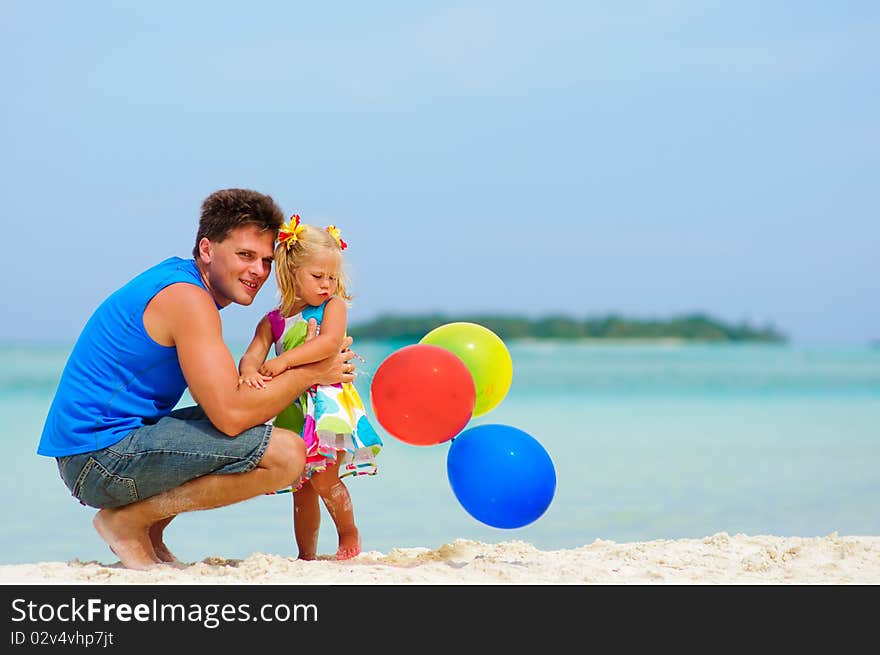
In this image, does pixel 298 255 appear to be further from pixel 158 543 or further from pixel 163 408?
pixel 158 543

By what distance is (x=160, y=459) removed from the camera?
12.4ft

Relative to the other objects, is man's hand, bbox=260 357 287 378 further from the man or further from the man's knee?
the man's knee

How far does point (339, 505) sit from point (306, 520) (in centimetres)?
19

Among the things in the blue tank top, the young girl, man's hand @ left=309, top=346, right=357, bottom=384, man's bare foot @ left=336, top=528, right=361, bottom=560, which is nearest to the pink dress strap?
the young girl

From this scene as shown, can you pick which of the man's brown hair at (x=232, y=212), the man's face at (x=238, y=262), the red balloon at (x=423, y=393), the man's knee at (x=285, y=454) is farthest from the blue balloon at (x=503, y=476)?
the man's brown hair at (x=232, y=212)

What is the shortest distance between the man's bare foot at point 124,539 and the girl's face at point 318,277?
1.11 m

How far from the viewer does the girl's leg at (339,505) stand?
162 inches

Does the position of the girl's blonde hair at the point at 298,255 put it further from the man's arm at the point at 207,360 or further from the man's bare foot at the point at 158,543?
the man's bare foot at the point at 158,543

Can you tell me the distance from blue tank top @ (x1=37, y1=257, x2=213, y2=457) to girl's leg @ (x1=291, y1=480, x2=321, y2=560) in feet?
2.48

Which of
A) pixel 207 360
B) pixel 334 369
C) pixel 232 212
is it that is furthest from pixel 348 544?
pixel 232 212

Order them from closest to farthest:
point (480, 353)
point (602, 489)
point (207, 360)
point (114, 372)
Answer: point (207, 360), point (114, 372), point (480, 353), point (602, 489)

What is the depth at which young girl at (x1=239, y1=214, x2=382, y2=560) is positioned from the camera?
3.99 meters

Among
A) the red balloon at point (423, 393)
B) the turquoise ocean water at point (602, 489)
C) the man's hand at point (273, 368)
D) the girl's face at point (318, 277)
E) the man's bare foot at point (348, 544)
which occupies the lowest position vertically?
the turquoise ocean water at point (602, 489)
